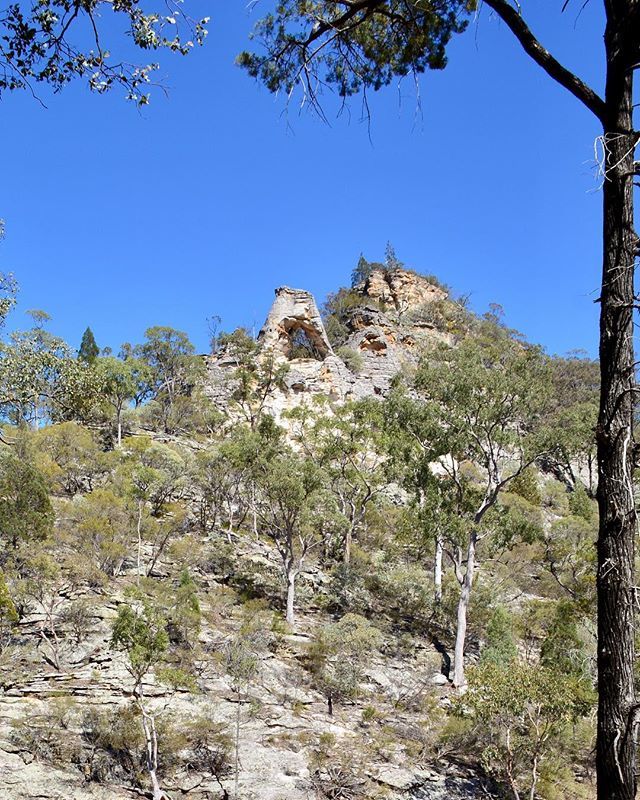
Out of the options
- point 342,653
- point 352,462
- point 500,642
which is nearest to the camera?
point 342,653

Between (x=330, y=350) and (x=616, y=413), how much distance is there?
43.1m

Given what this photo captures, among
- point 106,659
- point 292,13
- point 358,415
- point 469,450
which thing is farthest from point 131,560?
point 292,13

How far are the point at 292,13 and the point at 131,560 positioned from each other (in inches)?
672

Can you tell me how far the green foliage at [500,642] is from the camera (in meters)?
14.3

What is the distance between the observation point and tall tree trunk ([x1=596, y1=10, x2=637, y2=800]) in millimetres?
2439

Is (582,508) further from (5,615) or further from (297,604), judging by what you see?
(5,615)

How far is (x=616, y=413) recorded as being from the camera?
260 centimetres

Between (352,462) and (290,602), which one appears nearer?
(290,602)

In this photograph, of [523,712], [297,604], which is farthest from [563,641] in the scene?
[297,604]

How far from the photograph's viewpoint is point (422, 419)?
57.4 ft

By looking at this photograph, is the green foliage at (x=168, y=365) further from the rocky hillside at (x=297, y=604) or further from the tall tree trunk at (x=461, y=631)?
the tall tree trunk at (x=461, y=631)

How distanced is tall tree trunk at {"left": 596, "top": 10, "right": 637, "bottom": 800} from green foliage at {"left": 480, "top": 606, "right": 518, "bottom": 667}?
13.0 metres

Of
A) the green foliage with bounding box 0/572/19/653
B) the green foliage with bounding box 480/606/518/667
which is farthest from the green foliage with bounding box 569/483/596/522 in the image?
the green foliage with bounding box 0/572/19/653

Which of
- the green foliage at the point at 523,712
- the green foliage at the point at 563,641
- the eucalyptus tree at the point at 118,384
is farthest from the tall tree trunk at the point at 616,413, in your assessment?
the eucalyptus tree at the point at 118,384
